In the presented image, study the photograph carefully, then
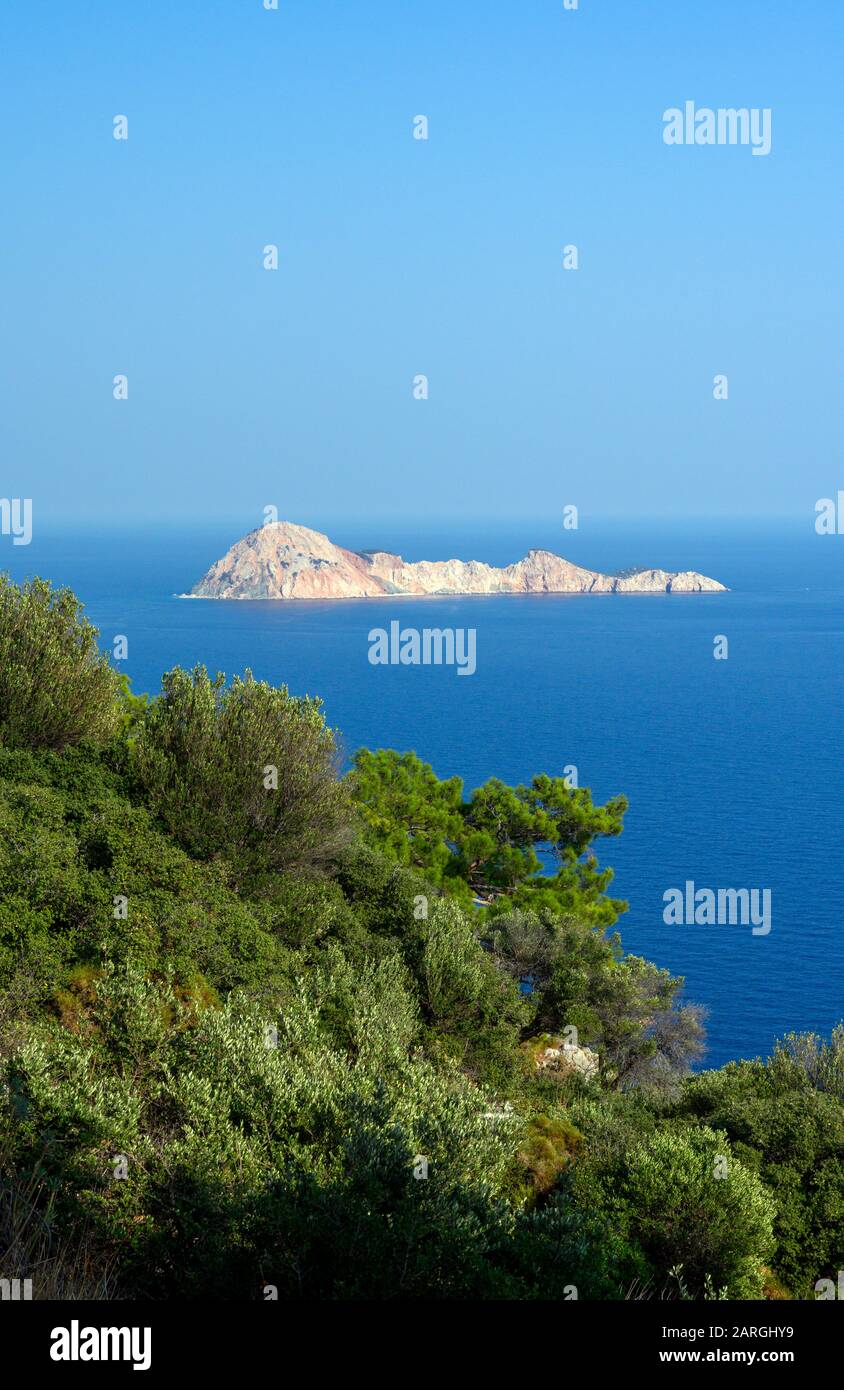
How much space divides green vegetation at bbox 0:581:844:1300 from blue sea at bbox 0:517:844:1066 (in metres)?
24.9

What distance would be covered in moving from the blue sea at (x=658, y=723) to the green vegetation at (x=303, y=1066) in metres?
24.9

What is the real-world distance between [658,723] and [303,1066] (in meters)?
98.5

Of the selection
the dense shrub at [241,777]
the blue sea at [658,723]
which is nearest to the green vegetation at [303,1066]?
the dense shrub at [241,777]

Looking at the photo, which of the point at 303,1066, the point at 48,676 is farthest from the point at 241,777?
the point at 303,1066

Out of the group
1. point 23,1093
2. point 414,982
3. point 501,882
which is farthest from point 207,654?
point 23,1093

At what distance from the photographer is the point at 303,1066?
13.4m

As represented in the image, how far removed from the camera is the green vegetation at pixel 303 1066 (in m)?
10.2

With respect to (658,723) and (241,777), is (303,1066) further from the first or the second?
(658,723)

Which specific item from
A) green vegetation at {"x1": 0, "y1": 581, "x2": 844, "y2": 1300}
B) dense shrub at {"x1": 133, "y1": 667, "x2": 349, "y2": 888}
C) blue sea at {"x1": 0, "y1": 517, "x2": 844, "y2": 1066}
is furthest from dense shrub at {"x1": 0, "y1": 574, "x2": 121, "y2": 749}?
blue sea at {"x1": 0, "y1": 517, "x2": 844, "y2": 1066}

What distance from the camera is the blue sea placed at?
187 feet

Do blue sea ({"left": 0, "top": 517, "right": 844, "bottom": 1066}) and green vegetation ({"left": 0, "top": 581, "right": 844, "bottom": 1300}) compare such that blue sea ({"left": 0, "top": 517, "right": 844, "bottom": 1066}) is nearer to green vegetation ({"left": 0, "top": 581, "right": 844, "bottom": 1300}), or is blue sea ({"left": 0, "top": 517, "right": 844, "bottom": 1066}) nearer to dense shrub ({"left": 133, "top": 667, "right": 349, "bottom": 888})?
green vegetation ({"left": 0, "top": 581, "right": 844, "bottom": 1300})
